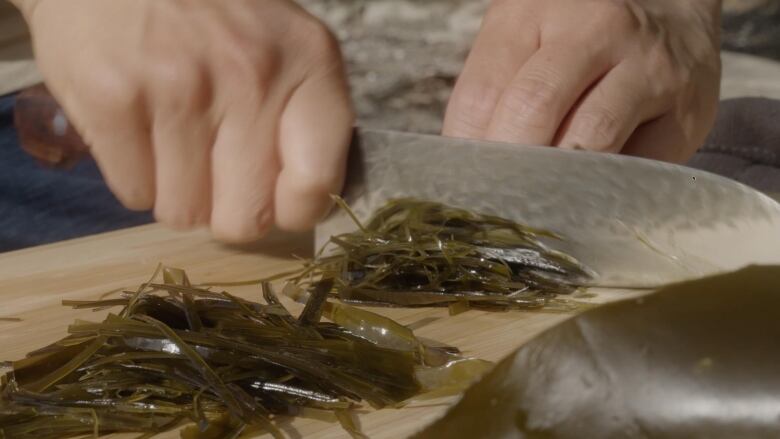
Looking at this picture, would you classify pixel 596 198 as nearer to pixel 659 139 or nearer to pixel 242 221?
pixel 659 139

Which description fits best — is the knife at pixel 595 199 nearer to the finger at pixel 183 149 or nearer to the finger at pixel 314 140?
the finger at pixel 314 140

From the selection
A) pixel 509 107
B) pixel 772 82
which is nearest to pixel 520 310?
pixel 509 107

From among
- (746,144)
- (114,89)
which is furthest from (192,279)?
(746,144)

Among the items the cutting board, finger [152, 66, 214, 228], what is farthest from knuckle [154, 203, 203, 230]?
the cutting board

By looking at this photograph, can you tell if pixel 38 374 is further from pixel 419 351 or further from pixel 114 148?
pixel 419 351

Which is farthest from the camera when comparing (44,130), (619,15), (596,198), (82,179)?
(82,179)

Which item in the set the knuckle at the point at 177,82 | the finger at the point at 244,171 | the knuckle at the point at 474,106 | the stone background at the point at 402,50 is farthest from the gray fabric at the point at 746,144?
the knuckle at the point at 177,82

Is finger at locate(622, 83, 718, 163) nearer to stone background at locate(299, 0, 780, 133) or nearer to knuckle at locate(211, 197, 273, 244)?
stone background at locate(299, 0, 780, 133)
